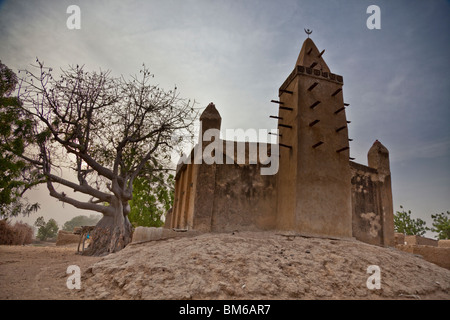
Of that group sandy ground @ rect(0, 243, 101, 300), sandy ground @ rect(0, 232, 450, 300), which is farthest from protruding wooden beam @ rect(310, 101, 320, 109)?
sandy ground @ rect(0, 243, 101, 300)

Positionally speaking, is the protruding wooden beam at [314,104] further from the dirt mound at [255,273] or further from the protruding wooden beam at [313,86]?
the dirt mound at [255,273]

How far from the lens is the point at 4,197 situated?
34.2ft

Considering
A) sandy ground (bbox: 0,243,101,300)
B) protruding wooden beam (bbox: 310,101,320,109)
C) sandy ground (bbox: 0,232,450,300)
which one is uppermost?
protruding wooden beam (bbox: 310,101,320,109)

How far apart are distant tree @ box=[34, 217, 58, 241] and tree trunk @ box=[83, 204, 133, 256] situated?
4154 centimetres

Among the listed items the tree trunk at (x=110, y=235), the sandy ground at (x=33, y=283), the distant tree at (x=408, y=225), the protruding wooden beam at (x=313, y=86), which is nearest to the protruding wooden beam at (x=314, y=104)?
the protruding wooden beam at (x=313, y=86)

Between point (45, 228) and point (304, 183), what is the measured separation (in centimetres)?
5141

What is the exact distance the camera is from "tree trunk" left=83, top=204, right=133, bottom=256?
40.4 feet

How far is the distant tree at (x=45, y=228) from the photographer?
47688mm

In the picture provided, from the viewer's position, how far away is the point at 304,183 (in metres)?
9.22

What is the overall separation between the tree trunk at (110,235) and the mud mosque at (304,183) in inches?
136

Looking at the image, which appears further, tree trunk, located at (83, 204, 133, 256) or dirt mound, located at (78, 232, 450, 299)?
tree trunk, located at (83, 204, 133, 256)

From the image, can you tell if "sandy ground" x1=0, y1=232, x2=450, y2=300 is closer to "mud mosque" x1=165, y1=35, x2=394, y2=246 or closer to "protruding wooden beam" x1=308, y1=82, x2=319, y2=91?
"mud mosque" x1=165, y1=35, x2=394, y2=246

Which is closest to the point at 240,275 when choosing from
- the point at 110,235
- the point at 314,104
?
the point at 314,104

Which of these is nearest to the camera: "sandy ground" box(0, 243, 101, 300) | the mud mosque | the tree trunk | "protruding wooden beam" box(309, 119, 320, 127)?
"sandy ground" box(0, 243, 101, 300)
